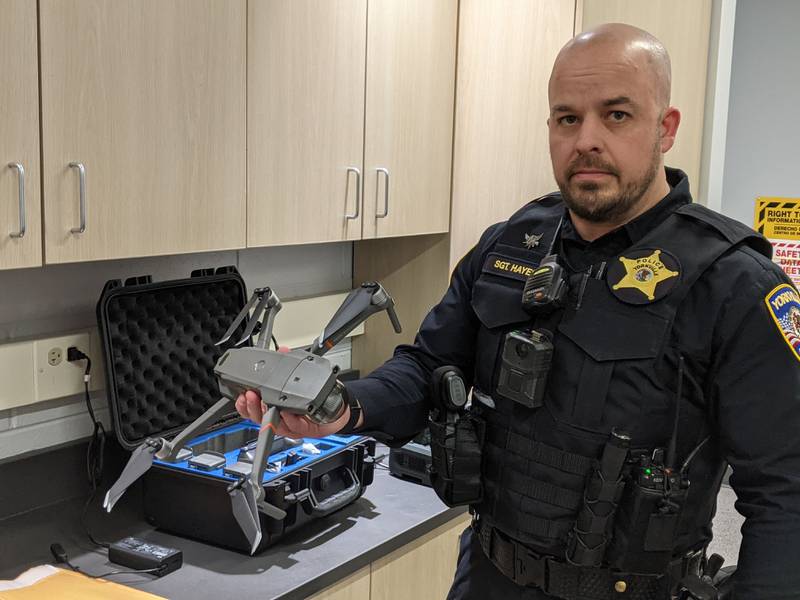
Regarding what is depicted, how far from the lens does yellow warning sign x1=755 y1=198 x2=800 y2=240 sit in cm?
276

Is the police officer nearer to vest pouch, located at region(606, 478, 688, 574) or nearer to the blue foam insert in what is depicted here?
vest pouch, located at region(606, 478, 688, 574)

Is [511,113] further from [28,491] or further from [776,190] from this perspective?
[28,491]

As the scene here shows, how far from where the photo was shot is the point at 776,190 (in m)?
3.09

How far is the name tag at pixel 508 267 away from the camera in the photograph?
61.9 inches

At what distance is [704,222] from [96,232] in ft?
3.41

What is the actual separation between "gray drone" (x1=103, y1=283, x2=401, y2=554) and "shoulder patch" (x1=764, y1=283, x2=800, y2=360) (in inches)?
22.2

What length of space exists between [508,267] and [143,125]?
0.72 metres

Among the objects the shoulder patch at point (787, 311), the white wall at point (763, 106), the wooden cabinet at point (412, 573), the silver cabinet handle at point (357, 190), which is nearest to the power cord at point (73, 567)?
the wooden cabinet at point (412, 573)

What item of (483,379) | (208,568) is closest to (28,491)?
(208,568)

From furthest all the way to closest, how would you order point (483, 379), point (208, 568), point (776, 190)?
point (776, 190) < point (208, 568) < point (483, 379)

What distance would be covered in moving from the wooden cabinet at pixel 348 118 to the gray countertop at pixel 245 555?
2.12 ft

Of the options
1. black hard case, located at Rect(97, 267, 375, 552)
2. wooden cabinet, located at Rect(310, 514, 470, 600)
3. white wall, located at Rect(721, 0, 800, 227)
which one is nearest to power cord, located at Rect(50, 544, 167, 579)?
black hard case, located at Rect(97, 267, 375, 552)

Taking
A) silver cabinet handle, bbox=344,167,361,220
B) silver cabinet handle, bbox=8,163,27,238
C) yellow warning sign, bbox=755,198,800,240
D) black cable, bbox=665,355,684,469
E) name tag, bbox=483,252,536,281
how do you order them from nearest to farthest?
black cable, bbox=665,355,684,469
silver cabinet handle, bbox=8,163,27,238
name tag, bbox=483,252,536,281
silver cabinet handle, bbox=344,167,361,220
yellow warning sign, bbox=755,198,800,240

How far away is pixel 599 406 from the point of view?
141cm
